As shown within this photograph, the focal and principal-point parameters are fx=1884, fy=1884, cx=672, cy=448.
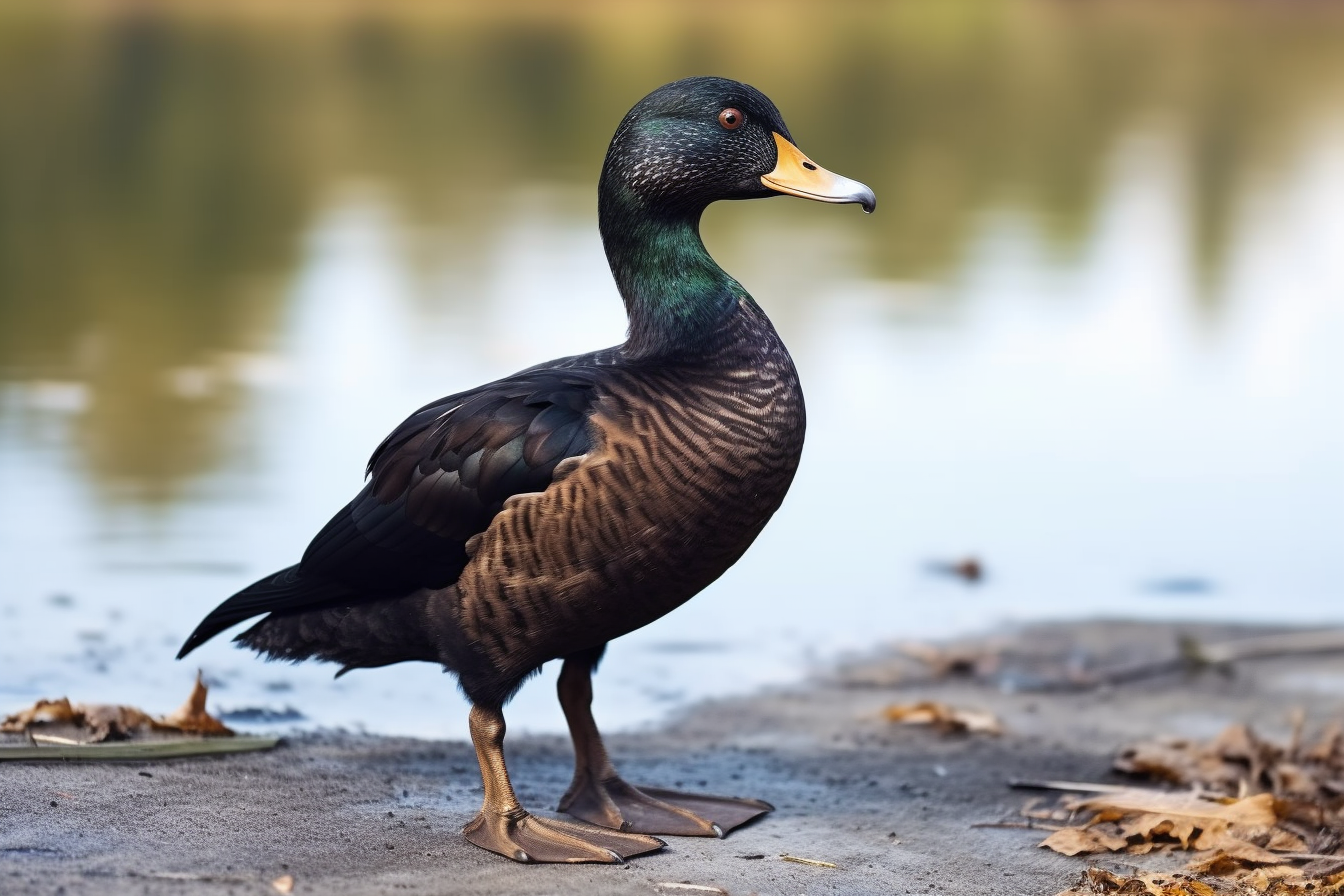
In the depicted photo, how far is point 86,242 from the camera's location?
15.2 m

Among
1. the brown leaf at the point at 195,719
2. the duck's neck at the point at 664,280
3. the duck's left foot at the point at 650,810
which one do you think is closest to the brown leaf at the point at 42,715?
the brown leaf at the point at 195,719

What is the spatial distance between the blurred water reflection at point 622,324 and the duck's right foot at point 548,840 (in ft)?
5.61

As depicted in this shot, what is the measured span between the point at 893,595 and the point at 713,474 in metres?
3.81

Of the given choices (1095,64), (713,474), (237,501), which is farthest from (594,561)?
(1095,64)

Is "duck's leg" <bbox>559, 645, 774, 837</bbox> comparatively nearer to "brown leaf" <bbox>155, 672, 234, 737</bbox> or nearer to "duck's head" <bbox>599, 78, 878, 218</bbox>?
"brown leaf" <bbox>155, 672, 234, 737</bbox>

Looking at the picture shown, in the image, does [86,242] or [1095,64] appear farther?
[1095,64]

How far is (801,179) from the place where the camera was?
5004 millimetres

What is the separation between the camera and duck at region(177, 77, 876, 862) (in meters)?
4.59

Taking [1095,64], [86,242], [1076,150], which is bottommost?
[86,242]

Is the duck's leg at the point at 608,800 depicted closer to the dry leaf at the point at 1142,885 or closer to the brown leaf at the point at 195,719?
the dry leaf at the point at 1142,885

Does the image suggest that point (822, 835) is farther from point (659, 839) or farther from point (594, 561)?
point (594, 561)

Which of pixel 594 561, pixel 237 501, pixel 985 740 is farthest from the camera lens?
pixel 237 501

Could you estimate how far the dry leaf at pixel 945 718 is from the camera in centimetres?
639

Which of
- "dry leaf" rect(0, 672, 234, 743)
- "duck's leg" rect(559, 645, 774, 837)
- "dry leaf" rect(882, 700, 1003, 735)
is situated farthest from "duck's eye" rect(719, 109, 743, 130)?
"dry leaf" rect(882, 700, 1003, 735)
